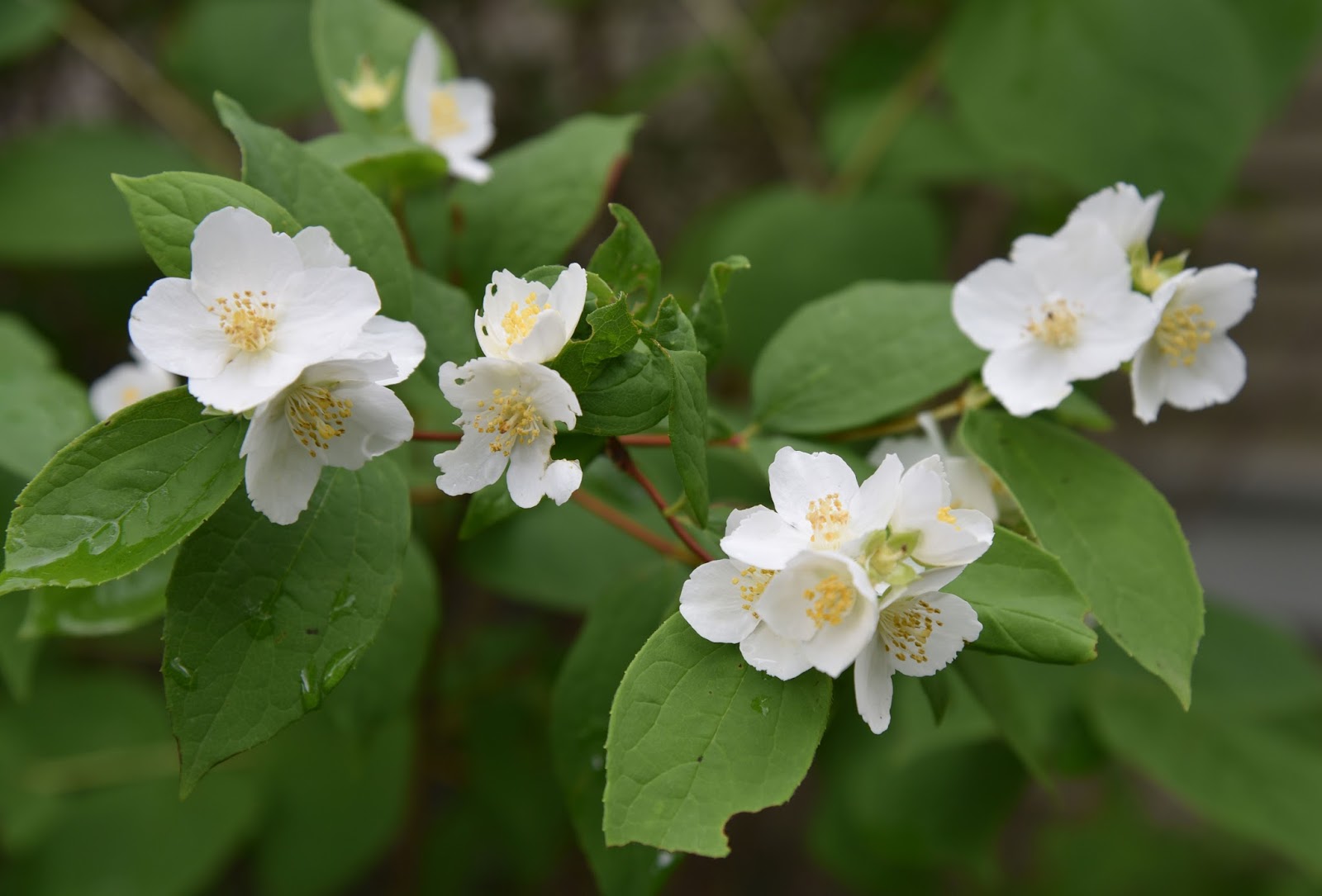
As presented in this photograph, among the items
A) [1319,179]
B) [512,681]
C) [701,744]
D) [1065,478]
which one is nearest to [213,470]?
[701,744]

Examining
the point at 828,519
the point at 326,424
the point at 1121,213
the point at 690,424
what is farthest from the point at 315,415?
the point at 1121,213

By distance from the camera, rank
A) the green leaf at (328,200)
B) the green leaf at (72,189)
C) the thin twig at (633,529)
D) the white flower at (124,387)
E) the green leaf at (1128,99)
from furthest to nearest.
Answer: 1. the green leaf at (72,189)
2. the green leaf at (1128,99)
3. the white flower at (124,387)
4. the thin twig at (633,529)
5. the green leaf at (328,200)

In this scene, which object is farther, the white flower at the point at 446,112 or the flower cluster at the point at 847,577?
the white flower at the point at 446,112

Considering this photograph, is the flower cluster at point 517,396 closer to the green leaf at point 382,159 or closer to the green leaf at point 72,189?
the green leaf at point 382,159

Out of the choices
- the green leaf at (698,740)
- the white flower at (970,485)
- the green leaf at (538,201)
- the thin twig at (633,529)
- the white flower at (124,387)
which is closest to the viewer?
the green leaf at (698,740)

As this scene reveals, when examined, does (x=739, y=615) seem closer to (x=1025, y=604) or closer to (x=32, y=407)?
(x=1025, y=604)

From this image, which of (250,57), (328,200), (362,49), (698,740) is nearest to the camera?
(698,740)

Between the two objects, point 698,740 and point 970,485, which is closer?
point 698,740

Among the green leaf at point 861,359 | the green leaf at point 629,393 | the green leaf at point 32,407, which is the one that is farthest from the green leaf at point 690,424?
the green leaf at point 32,407
